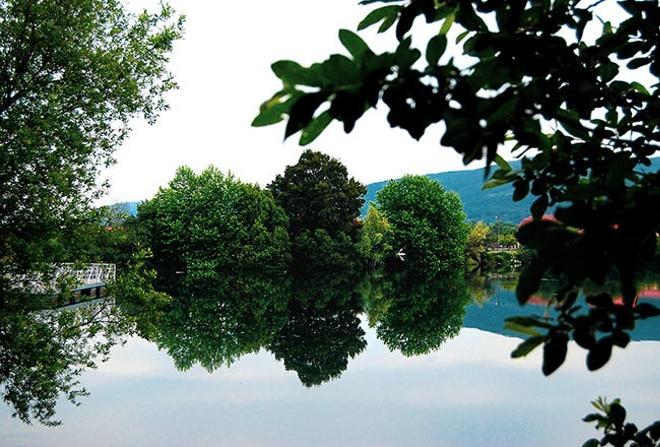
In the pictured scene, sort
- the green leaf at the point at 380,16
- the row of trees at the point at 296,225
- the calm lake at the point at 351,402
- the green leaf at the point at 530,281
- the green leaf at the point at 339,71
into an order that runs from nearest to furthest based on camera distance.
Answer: the green leaf at the point at 339,71 → the green leaf at the point at 530,281 → the green leaf at the point at 380,16 → the calm lake at the point at 351,402 → the row of trees at the point at 296,225

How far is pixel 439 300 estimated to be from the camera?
42469 mm

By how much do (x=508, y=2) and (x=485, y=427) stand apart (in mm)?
16351

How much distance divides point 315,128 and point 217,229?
203 ft

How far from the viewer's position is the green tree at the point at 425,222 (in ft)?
231

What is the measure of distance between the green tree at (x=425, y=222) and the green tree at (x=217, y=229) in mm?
14486

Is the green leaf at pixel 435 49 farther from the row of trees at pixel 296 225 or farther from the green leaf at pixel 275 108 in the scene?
the row of trees at pixel 296 225

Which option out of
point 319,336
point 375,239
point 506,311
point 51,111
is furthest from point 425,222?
point 51,111

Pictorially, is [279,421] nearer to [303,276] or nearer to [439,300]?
[439,300]

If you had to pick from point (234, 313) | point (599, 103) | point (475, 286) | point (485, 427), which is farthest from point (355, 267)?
point (599, 103)

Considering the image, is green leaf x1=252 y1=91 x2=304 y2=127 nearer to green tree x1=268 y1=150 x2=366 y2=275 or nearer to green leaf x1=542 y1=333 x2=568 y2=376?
green leaf x1=542 y1=333 x2=568 y2=376

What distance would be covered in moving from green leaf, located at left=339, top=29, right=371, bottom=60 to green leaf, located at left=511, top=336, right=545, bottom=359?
2.53 feet

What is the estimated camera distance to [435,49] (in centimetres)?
131

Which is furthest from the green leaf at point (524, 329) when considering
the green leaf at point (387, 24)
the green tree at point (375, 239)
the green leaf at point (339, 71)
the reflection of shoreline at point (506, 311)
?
the green tree at point (375, 239)

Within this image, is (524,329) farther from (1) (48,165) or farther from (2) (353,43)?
(1) (48,165)
